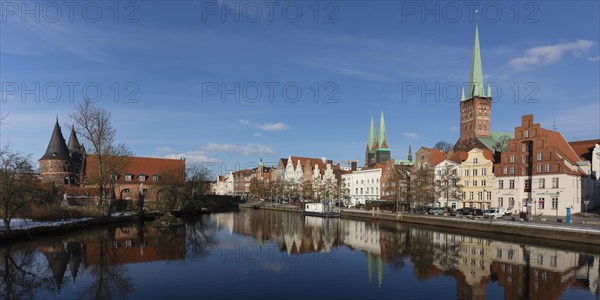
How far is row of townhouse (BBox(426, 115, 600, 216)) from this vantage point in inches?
2170

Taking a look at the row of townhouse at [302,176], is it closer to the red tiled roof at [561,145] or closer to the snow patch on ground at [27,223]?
the red tiled roof at [561,145]

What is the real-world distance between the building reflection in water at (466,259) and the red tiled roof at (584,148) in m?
31.1

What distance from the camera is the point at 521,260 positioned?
3030cm

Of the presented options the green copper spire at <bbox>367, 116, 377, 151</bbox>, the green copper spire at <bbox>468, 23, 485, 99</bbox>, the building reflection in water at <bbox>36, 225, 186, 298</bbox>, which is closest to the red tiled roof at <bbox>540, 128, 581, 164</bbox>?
the green copper spire at <bbox>468, 23, 485, 99</bbox>

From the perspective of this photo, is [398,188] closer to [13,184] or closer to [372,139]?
[13,184]

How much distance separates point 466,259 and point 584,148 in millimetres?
45921

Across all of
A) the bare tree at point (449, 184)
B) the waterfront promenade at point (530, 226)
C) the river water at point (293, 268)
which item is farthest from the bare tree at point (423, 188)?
the river water at point (293, 268)

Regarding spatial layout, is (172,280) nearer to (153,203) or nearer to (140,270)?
(140,270)

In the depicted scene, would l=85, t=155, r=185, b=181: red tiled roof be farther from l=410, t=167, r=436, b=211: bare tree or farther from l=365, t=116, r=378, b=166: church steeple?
l=365, t=116, r=378, b=166: church steeple

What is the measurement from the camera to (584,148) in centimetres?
6362

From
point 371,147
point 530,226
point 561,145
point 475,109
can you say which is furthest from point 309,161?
point 530,226

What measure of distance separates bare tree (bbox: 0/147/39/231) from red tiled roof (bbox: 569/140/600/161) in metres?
71.1

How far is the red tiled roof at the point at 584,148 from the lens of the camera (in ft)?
204

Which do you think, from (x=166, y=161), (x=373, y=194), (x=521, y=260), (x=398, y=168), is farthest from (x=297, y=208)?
(x=521, y=260)
